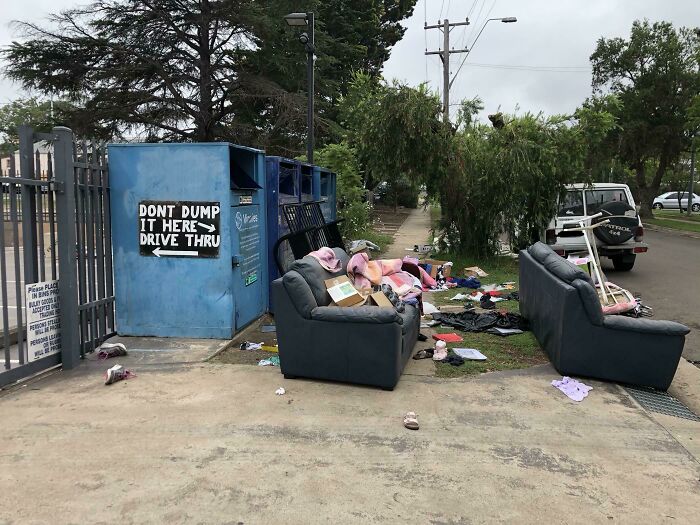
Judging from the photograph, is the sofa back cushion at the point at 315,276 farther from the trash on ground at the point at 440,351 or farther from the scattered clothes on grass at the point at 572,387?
the scattered clothes on grass at the point at 572,387

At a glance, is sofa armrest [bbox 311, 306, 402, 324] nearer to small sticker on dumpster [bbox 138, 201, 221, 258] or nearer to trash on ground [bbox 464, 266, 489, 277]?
small sticker on dumpster [bbox 138, 201, 221, 258]

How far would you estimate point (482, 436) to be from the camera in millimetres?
3898

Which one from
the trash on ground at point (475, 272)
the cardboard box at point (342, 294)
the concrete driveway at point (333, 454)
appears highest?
the cardboard box at point (342, 294)

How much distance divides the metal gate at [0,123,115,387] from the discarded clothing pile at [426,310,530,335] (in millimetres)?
4282

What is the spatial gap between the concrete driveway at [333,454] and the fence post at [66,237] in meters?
0.41

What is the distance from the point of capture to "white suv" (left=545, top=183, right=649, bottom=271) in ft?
37.3

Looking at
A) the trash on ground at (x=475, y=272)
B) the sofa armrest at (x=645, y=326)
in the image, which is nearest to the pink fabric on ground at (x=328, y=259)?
the sofa armrest at (x=645, y=326)

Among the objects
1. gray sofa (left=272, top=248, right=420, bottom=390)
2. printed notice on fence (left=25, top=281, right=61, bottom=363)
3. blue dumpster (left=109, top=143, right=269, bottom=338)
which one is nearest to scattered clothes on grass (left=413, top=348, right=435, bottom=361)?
gray sofa (left=272, top=248, right=420, bottom=390)

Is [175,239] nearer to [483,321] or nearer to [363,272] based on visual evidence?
[363,272]

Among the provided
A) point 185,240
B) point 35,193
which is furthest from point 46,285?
point 185,240

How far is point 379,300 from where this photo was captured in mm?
5742

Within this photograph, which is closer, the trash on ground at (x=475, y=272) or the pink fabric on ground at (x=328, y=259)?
the pink fabric on ground at (x=328, y=259)

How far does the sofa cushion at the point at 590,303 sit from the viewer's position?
4918 mm

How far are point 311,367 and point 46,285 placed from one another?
260 centimetres
